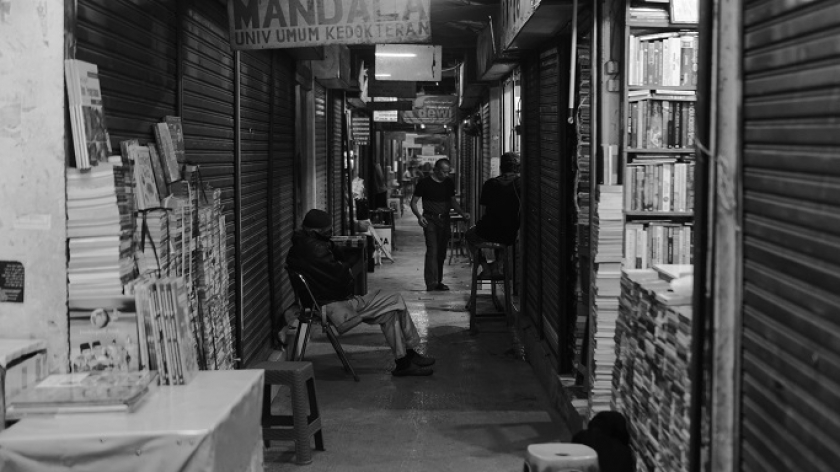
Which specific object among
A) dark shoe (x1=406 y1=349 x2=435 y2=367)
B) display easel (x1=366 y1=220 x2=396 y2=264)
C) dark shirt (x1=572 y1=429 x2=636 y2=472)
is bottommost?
dark shoe (x1=406 y1=349 x2=435 y2=367)

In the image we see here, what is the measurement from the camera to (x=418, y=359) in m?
9.78

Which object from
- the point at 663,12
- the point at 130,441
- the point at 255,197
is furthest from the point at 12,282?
the point at 255,197

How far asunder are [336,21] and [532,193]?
494cm

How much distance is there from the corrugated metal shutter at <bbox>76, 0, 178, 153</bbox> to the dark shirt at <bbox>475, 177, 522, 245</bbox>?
5.96 metres

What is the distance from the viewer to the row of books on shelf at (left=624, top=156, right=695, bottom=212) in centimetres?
648

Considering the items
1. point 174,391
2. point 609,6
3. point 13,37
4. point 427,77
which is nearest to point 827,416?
point 174,391

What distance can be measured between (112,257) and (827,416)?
308 centimetres

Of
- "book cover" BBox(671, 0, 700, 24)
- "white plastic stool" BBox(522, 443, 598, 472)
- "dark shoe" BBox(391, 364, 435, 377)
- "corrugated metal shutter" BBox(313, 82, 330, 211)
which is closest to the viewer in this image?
"white plastic stool" BBox(522, 443, 598, 472)

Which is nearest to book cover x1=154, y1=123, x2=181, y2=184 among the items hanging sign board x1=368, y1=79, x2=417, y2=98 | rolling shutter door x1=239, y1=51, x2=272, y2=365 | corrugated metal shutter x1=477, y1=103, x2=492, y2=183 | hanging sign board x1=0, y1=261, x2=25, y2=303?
hanging sign board x1=0, y1=261, x2=25, y2=303

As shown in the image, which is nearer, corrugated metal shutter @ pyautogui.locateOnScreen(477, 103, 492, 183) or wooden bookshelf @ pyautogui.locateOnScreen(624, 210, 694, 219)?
wooden bookshelf @ pyautogui.locateOnScreen(624, 210, 694, 219)

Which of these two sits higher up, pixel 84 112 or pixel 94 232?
pixel 84 112

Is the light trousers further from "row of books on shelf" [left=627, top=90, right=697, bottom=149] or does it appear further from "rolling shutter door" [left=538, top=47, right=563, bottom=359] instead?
"row of books on shelf" [left=627, top=90, right=697, bottom=149]

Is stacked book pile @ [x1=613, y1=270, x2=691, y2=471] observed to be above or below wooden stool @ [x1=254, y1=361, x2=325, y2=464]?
above

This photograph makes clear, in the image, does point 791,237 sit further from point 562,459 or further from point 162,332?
point 162,332
